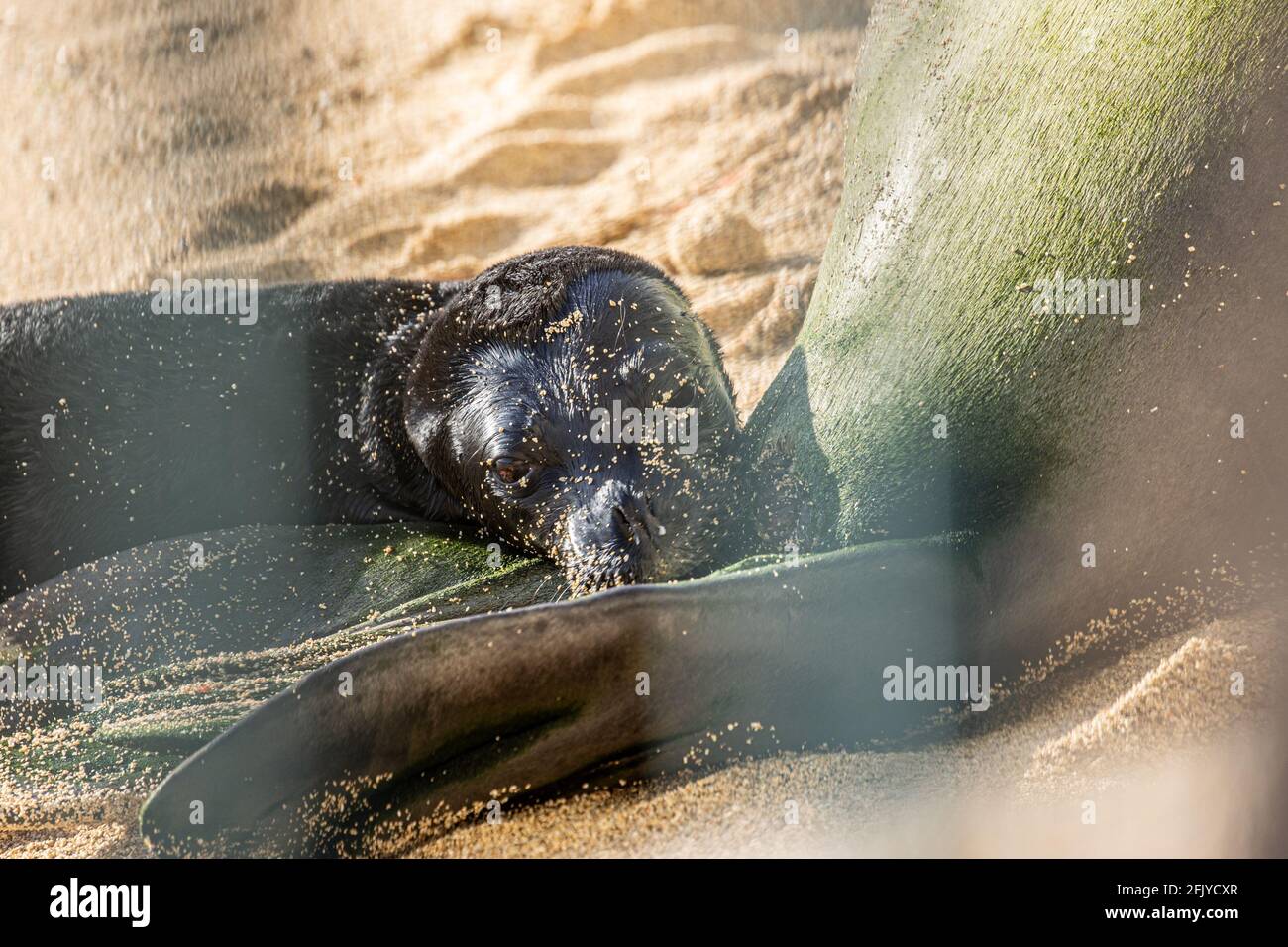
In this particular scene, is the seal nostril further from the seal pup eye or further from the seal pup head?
the seal pup eye

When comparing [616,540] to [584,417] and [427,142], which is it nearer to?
[584,417]

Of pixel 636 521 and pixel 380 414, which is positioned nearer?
pixel 636 521

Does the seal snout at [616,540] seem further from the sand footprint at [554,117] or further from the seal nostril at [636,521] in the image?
the sand footprint at [554,117]

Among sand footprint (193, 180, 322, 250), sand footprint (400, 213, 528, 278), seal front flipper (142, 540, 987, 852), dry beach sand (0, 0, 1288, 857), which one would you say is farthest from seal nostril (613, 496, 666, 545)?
sand footprint (193, 180, 322, 250)

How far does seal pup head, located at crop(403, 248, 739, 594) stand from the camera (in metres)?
1.87

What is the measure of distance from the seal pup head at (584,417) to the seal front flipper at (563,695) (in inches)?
15.2

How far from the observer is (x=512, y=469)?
81.5 inches

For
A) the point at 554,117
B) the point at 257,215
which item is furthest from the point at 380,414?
the point at 554,117

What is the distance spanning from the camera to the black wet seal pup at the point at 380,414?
1981 mm

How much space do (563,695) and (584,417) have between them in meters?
0.72

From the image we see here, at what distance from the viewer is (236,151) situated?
13.1 ft

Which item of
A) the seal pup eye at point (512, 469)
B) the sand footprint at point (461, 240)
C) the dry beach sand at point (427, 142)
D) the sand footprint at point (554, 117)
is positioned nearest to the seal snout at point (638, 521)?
the seal pup eye at point (512, 469)
